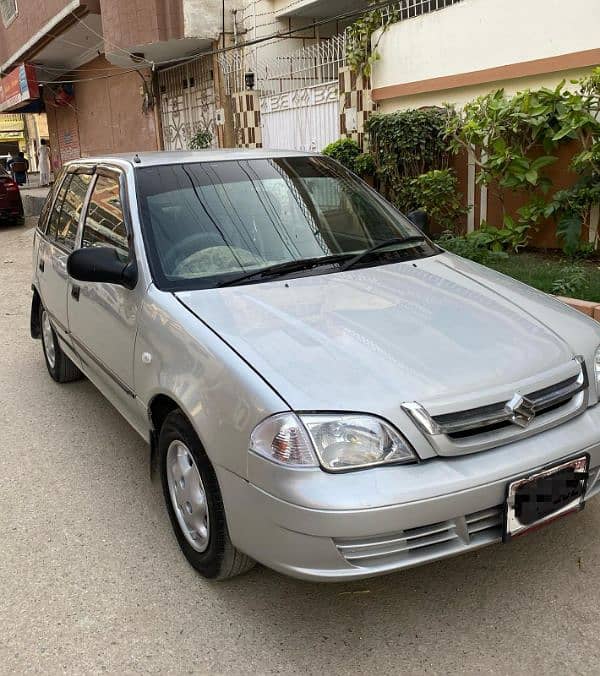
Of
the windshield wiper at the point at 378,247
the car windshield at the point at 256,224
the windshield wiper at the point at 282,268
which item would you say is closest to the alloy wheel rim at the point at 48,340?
the car windshield at the point at 256,224

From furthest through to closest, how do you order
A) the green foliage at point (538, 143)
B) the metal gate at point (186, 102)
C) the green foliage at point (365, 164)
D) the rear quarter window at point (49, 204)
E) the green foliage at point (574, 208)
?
the metal gate at point (186, 102) → the green foliage at point (365, 164) → the green foliage at point (574, 208) → the green foliage at point (538, 143) → the rear quarter window at point (49, 204)

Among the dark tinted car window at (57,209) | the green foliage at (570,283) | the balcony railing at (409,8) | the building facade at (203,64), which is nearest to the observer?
Answer: the dark tinted car window at (57,209)

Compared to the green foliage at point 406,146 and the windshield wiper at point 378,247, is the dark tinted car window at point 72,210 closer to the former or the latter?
the windshield wiper at point 378,247

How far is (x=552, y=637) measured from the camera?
96.5 inches

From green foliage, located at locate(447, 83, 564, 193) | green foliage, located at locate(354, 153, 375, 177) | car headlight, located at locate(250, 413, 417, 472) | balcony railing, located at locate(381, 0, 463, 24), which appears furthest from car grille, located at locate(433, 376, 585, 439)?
balcony railing, located at locate(381, 0, 463, 24)

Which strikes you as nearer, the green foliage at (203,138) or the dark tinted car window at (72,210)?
the dark tinted car window at (72,210)

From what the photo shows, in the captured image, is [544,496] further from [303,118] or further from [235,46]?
[235,46]

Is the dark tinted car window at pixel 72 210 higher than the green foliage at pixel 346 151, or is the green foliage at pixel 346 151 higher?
the green foliage at pixel 346 151

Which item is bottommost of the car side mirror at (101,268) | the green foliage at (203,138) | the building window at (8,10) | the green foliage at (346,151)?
the car side mirror at (101,268)

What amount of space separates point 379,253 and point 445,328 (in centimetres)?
92

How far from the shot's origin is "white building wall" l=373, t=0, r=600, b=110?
A: 6895 millimetres

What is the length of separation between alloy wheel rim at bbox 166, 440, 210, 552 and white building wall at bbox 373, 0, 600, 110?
237 inches

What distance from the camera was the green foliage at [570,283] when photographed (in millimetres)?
5637

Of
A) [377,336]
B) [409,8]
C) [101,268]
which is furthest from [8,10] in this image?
[377,336]
